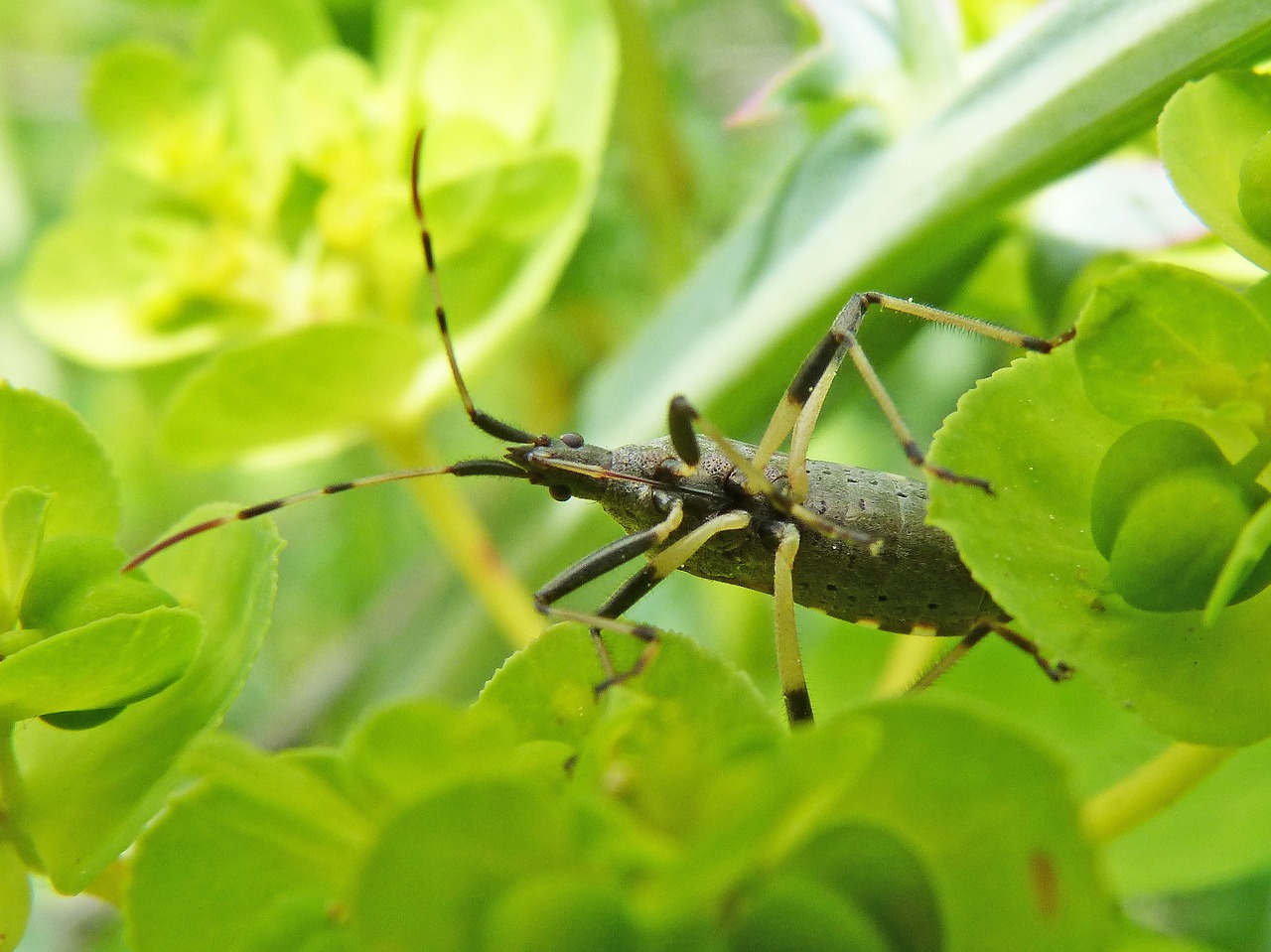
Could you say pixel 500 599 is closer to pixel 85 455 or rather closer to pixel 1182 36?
pixel 85 455

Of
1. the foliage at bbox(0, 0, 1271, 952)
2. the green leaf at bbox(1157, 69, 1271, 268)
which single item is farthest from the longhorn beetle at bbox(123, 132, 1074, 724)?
the green leaf at bbox(1157, 69, 1271, 268)

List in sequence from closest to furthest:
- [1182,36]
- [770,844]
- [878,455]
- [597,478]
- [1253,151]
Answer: [770,844] < [1253,151] < [1182,36] < [597,478] < [878,455]

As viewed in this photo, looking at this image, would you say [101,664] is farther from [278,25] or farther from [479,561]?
[278,25]

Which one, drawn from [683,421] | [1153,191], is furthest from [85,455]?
[1153,191]

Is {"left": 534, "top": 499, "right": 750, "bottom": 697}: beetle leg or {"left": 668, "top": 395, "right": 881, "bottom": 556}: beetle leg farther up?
{"left": 668, "top": 395, "right": 881, "bottom": 556}: beetle leg

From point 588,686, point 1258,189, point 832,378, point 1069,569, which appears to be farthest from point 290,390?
point 1258,189

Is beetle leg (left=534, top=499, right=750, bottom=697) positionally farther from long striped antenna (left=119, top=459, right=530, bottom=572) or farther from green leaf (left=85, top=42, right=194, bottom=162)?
green leaf (left=85, top=42, right=194, bottom=162)

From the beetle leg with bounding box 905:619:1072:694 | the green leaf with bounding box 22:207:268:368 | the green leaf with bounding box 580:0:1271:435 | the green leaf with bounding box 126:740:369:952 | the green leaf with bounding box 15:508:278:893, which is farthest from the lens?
the green leaf with bounding box 22:207:268:368
